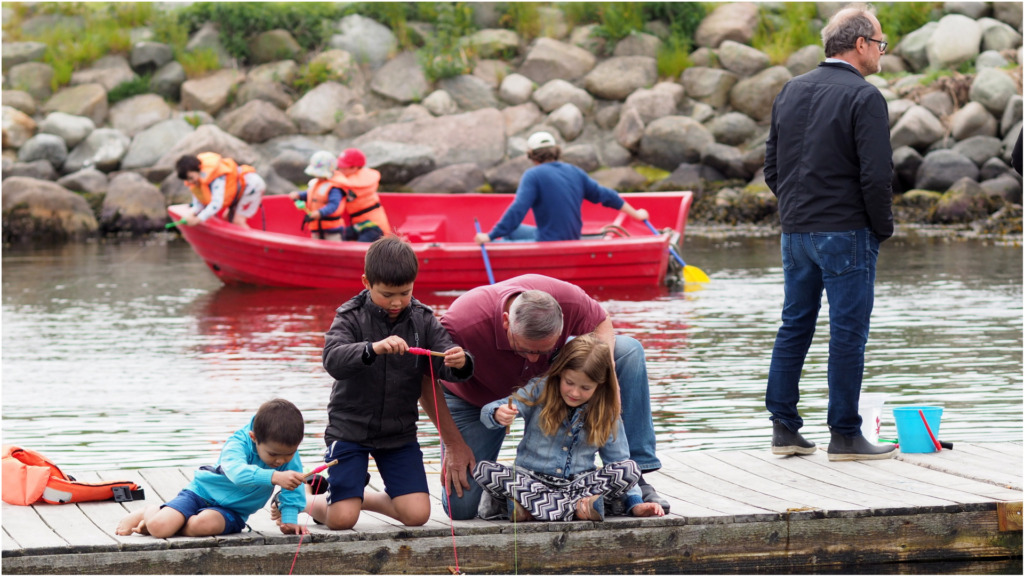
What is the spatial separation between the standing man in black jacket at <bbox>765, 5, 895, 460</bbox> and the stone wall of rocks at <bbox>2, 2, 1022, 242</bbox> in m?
15.1

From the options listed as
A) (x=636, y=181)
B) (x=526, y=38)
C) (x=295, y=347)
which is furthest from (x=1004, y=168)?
(x=295, y=347)

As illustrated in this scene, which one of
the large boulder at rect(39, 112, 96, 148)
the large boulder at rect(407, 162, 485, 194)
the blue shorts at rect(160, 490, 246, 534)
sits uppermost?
the large boulder at rect(39, 112, 96, 148)

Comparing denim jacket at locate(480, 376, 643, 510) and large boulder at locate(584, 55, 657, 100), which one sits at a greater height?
large boulder at locate(584, 55, 657, 100)

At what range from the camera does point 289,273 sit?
13.5m

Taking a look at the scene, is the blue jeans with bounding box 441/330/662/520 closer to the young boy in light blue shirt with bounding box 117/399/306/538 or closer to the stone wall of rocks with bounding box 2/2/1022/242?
the young boy in light blue shirt with bounding box 117/399/306/538

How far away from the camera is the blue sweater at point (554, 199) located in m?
11.4

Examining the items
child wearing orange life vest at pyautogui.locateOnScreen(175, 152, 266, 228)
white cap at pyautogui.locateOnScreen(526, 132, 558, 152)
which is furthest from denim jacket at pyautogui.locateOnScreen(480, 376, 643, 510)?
child wearing orange life vest at pyautogui.locateOnScreen(175, 152, 266, 228)

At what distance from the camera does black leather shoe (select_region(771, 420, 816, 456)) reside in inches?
214

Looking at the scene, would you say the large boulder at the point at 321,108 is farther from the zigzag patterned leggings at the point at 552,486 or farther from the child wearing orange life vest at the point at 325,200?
the zigzag patterned leggings at the point at 552,486

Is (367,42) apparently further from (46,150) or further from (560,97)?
(46,150)

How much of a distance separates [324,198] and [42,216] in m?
9.37

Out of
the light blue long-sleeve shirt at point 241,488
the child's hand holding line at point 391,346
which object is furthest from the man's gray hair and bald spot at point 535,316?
the light blue long-sleeve shirt at point 241,488

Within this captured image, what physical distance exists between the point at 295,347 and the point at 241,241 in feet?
12.4

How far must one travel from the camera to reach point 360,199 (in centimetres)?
1320
